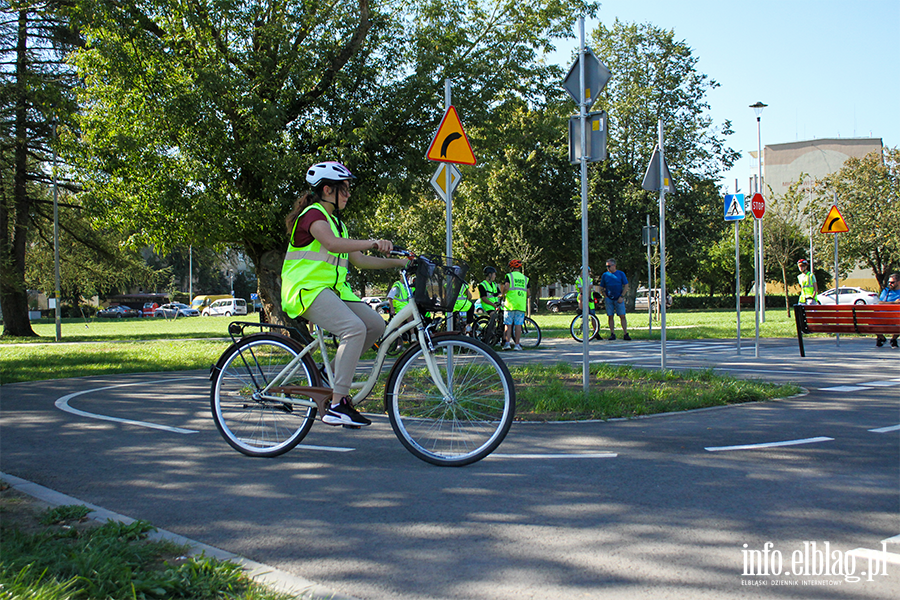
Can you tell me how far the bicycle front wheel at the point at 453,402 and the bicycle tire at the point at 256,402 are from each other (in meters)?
0.73

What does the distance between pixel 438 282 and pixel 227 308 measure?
230ft

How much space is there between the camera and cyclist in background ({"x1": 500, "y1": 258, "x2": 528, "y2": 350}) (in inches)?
579

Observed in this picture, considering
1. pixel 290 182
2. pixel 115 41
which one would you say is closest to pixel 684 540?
pixel 290 182

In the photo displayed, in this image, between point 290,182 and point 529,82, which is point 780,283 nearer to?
point 529,82

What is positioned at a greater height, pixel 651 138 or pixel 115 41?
pixel 651 138

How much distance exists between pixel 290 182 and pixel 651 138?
114 ft

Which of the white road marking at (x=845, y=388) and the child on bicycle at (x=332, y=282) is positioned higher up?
the child on bicycle at (x=332, y=282)

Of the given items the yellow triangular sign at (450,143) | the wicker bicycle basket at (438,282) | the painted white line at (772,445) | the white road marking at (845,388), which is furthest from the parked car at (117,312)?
the painted white line at (772,445)

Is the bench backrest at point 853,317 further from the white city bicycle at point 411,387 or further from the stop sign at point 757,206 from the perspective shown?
the white city bicycle at point 411,387

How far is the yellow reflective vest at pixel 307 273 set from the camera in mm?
4949

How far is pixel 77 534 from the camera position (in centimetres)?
329

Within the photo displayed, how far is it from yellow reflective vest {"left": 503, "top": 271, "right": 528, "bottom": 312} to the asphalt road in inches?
306

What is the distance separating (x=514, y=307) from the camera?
48.7 feet

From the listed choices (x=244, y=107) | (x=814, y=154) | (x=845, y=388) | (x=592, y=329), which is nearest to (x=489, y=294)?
(x=592, y=329)
